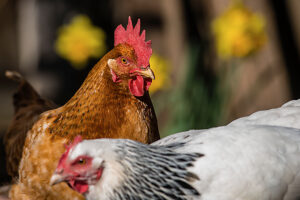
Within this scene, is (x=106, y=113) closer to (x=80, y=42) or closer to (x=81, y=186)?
(x=81, y=186)

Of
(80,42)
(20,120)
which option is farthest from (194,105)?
(20,120)

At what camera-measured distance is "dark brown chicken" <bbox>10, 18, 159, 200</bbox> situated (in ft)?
6.63

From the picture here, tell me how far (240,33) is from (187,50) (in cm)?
91

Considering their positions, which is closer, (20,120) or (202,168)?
(202,168)

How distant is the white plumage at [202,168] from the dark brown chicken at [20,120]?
2.91ft

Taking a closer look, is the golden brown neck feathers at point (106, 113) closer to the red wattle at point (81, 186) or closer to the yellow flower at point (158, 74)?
the red wattle at point (81, 186)

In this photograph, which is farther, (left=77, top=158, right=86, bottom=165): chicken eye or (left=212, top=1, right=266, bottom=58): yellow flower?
(left=212, top=1, right=266, bottom=58): yellow flower

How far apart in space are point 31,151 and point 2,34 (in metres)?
3.52

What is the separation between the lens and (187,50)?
13.0 ft

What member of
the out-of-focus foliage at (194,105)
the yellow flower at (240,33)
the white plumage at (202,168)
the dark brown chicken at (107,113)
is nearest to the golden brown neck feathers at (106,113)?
the dark brown chicken at (107,113)

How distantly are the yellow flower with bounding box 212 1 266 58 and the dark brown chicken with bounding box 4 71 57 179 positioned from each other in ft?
5.14

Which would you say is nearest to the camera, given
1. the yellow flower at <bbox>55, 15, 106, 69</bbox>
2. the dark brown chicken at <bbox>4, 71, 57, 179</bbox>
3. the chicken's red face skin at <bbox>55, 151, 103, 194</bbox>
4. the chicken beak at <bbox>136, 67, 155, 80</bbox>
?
the chicken's red face skin at <bbox>55, 151, 103, 194</bbox>

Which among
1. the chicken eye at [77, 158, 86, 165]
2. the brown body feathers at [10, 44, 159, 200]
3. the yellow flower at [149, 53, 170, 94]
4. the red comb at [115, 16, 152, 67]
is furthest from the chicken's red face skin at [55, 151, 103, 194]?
the yellow flower at [149, 53, 170, 94]

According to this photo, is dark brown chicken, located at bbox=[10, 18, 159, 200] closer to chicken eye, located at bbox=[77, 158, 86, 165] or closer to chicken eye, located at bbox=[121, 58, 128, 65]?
chicken eye, located at bbox=[121, 58, 128, 65]
